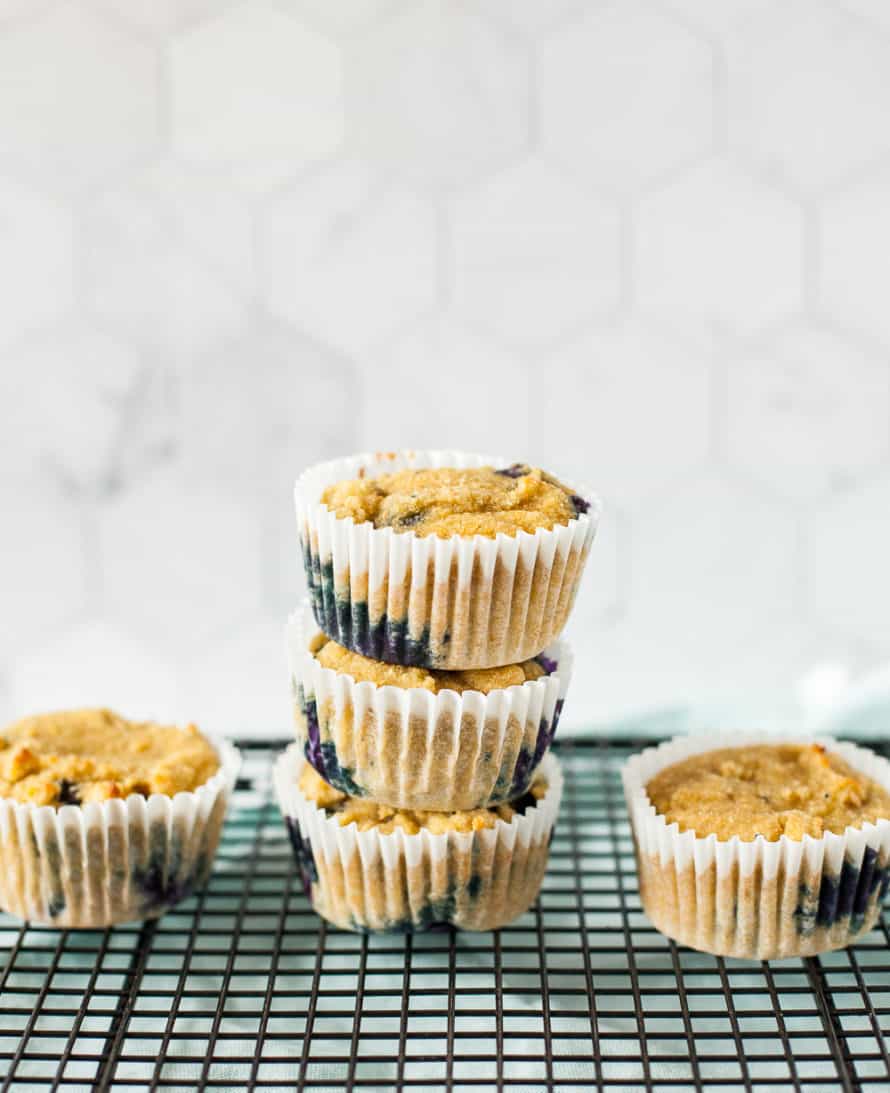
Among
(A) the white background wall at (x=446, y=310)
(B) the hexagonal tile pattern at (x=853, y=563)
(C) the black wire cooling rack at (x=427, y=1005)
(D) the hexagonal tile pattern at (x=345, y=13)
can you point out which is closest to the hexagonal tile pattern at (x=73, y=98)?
(A) the white background wall at (x=446, y=310)

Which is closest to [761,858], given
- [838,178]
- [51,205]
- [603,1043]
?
[603,1043]

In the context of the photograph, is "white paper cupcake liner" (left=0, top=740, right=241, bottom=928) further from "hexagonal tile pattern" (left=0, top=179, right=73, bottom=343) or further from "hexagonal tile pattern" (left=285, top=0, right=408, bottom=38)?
"hexagonal tile pattern" (left=285, top=0, right=408, bottom=38)

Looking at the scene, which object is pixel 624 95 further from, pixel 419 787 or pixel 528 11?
pixel 419 787

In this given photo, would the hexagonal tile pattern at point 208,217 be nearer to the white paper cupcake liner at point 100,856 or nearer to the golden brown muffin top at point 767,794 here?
the white paper cupcake liner at point 100,856

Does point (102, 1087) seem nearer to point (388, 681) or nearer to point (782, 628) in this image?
point (388, 681)

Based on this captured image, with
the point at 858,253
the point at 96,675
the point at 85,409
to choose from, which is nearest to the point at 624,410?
the point at 858,253

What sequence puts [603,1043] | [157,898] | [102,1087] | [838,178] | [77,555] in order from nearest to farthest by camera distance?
1. [102,1087]
2. [603,1043]
3. [157,898]
4. [838,178]
5. [77,555]

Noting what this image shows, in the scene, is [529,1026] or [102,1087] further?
[529,1026]
